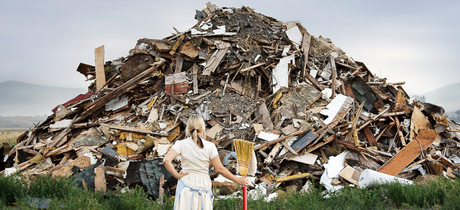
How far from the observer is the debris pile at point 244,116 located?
7238mm

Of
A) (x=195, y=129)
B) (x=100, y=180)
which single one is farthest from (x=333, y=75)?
(x=100, y=180)

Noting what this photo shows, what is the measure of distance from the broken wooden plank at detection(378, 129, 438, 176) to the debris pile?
0.03 metres

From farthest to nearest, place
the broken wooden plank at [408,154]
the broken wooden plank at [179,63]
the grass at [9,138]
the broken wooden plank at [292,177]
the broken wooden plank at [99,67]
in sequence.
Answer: the grass at [9,138] → the broken wooden plank at [99,67] → the broken wooden plank at [179,63] → the broken wooden plank at [408,154] → the broken wooden plank at [292,177]

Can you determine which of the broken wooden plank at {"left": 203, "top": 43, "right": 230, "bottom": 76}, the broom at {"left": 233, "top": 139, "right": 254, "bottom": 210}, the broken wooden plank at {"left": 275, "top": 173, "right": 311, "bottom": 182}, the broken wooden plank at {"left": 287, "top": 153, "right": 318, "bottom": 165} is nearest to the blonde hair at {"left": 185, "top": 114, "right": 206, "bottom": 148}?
the broom at {"left": 233, "top": 139, "right": 254, "bottom": 210}

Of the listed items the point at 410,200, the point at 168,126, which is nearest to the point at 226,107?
the point at 168,126

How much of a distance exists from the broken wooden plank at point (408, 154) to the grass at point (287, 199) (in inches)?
53.7

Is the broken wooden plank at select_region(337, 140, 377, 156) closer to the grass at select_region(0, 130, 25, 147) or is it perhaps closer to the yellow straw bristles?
the yellow straw bristles

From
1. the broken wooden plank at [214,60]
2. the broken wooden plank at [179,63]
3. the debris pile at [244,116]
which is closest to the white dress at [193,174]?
the debris pile at [244,116]

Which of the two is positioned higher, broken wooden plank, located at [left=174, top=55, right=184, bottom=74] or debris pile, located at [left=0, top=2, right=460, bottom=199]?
broken wooden plank, located at [left=174, top=55, right=184, bottom=74]

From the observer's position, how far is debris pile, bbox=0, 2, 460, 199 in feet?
23.7

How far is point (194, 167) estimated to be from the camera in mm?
3201

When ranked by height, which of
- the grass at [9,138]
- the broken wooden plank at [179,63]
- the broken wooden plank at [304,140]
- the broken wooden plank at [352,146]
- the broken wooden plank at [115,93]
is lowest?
the grass at [9,138]

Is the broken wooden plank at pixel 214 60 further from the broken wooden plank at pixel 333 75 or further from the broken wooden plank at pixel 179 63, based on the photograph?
the broken wooden plank at pixel 333 75

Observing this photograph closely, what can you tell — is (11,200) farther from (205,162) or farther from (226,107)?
(226,107)
